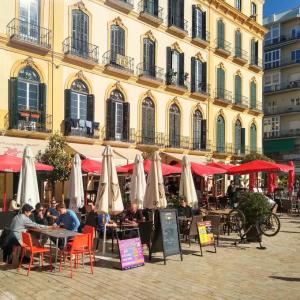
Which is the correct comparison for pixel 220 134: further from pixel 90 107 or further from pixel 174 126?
pixel 90 107

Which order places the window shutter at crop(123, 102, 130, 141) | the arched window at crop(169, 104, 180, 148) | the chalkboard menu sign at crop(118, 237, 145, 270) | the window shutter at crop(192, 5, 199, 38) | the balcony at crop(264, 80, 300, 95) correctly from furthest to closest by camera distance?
the balcony at crop(264, 80, 300, 95) < the window shutter at crop(192, 5, 199, 38) < the arched window at crop(169, 104, 180, 148) < the window shutter at crop(123, 102, 130, 141) < the chalkboard menu sign at crop(118, 237, 145, 270)

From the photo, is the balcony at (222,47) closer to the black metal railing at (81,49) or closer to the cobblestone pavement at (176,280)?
the black metal railing at (81,49)

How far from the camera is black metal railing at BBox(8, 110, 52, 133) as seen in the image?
806 inches

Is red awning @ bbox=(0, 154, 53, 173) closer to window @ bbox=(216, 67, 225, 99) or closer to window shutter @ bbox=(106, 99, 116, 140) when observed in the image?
window shutter @ bbox=(106, 99, 116, 140)

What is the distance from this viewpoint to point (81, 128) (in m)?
23.5

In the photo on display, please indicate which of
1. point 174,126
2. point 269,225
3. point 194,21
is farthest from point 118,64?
point 269,225

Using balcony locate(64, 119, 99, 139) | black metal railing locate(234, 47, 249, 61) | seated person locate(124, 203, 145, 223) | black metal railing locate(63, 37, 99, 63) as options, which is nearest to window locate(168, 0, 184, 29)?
black metal railing locate(63, 37, 99, 63)

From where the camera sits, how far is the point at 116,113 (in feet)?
85.1

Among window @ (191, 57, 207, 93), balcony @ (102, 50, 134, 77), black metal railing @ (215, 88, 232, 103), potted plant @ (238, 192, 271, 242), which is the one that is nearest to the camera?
potted plant @ (238, 192, 271, 242)

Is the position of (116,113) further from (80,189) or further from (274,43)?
(274,43)

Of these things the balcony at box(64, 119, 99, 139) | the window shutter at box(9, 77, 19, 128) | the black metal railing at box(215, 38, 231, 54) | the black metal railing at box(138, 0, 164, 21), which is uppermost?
the black metal railing at box(138, 0, 164, 21)

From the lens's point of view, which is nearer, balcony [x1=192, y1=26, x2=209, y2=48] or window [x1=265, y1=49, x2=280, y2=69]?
balcony [x1=192, y1=26, x2=209, y2=48]

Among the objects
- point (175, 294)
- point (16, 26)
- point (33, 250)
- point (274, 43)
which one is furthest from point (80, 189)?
point (274, 43)

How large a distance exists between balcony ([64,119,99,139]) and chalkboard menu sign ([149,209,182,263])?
12957 millimetres
